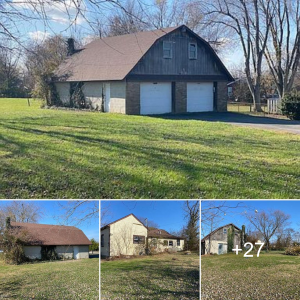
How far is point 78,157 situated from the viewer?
9719 millimetres

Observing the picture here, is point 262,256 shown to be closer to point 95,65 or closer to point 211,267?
point 211,267

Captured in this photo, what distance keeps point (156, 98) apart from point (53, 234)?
2483cm

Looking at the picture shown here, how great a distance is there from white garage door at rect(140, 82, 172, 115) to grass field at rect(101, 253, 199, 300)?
23993 millimetres

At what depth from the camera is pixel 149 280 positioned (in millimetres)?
4375

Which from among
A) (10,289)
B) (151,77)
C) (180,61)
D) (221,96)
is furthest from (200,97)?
(10,289)

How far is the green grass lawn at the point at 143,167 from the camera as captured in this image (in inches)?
286

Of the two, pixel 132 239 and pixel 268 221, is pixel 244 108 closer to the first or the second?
pixel 268 221

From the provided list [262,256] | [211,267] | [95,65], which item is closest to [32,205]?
[211,267]

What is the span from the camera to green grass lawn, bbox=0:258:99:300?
432 centimetres

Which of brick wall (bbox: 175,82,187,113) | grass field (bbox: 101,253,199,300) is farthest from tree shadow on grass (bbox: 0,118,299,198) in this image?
brick wall (bbox: 175,82,187,113)

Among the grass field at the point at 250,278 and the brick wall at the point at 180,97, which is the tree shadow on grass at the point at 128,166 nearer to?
the grass field at the point at 250,278

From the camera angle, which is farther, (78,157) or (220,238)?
(78,157)

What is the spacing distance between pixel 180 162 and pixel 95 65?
23.3 meters

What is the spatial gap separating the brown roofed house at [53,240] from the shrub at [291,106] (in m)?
24.7
